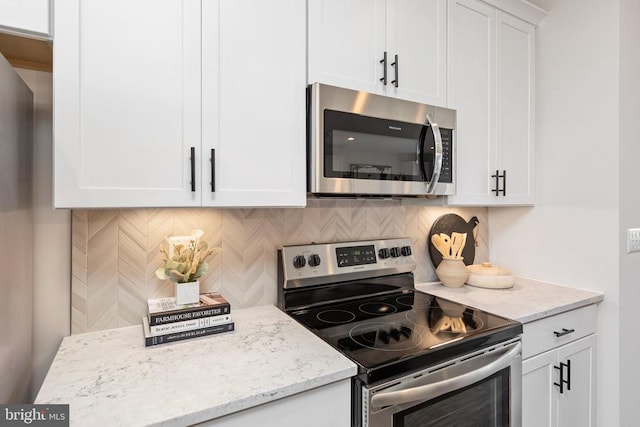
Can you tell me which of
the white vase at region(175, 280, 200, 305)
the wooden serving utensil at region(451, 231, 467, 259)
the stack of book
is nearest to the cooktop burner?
the stack of book

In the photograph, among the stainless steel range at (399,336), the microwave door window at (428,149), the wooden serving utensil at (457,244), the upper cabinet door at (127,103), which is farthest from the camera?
the wooden serving utensil at (457,244)

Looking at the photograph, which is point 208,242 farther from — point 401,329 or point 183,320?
point 401,329

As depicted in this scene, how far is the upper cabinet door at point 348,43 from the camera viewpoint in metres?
1.30

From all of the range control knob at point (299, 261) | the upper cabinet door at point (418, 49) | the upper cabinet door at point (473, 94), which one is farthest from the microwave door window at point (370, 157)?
the range control knob at point (299, 261)

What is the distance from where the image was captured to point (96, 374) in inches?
38.1

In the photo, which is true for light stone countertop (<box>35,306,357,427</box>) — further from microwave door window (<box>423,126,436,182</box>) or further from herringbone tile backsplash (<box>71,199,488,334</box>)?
microwave door window (<box>423,126,436,182</box>)

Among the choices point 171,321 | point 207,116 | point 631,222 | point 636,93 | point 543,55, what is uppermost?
point 543,55

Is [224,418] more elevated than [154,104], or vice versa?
[154,104]

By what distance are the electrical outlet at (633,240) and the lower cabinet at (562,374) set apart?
0.37 metres

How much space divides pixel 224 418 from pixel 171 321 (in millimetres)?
451

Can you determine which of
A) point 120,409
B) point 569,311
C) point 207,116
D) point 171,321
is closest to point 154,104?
point 207,116

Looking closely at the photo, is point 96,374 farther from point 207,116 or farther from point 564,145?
point 564,145

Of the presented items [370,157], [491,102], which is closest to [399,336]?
[370,157]

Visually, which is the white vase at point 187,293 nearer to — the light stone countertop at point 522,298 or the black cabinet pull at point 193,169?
the black cabinet pull at point 193,169
